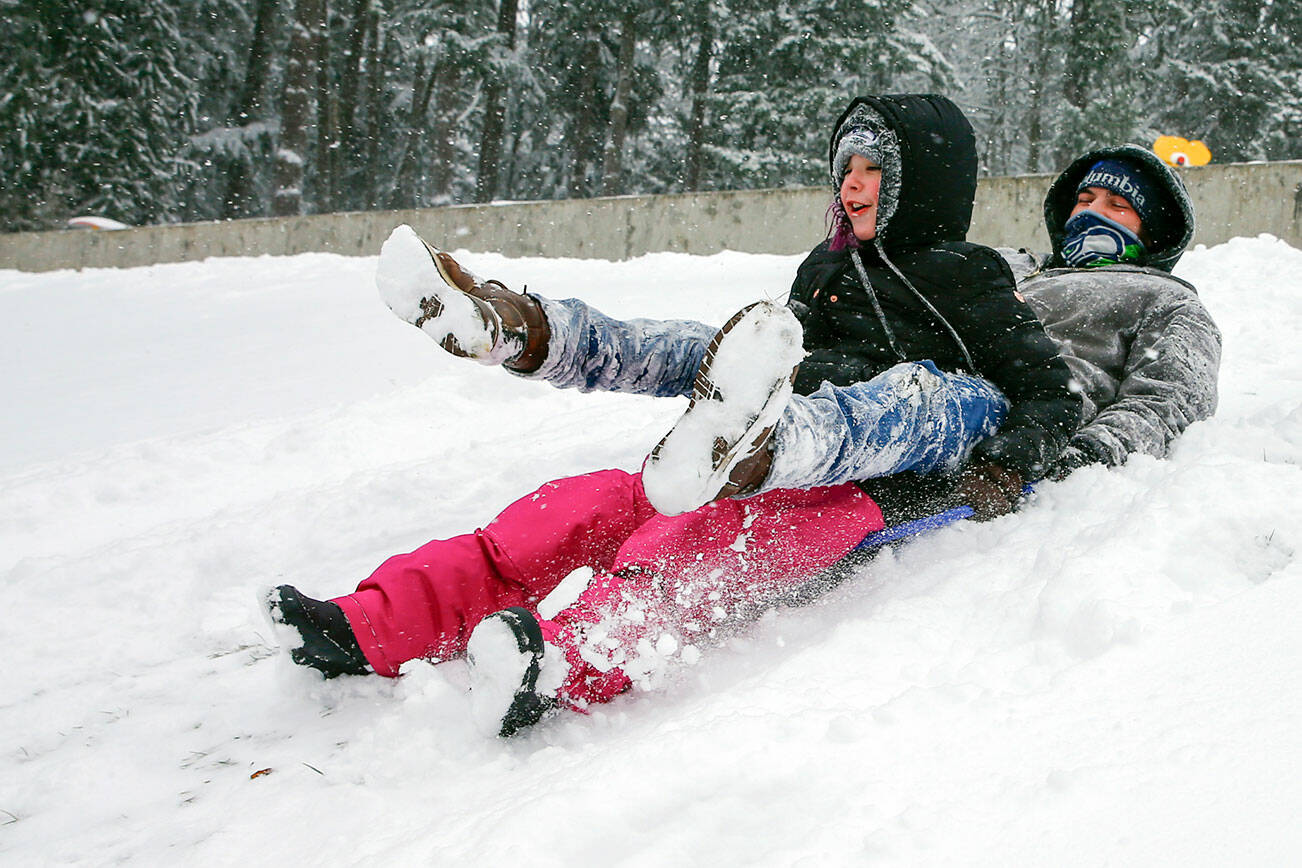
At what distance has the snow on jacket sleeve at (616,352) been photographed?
226 centimetres

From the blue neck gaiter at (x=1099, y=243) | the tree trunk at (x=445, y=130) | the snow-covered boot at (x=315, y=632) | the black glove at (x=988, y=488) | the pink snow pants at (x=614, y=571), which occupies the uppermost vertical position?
the tree trunk at (x=445, y=130)

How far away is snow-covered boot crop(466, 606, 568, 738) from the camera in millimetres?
1595

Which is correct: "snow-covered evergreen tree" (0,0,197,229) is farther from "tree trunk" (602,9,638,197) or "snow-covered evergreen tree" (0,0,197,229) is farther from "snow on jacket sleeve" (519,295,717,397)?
"snow on jacket sleeve" (519,295,717,397)

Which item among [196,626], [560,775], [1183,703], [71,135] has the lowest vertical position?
[196,626]

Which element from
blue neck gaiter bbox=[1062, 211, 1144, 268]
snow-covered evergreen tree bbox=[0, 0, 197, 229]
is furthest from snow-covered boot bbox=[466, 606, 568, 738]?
snow-covered evergreen tree bbox=[0, 0, 197, 229]

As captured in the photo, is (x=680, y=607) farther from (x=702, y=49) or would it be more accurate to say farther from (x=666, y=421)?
(x=702, y=49)

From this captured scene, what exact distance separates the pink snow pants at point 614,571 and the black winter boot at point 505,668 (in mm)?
134

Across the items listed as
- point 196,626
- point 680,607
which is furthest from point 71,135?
point 680,607

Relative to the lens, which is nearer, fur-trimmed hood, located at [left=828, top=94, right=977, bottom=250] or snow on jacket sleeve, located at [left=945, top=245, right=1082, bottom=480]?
snow on jacket sleeve, located at [left=945, top=245, right=1082, bottom=480]

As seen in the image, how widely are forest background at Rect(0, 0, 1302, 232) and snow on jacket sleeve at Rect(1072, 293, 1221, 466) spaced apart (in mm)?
13216

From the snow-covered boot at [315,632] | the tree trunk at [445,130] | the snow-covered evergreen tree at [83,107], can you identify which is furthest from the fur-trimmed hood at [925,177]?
the snow-covered evergreen tree at [83,107]

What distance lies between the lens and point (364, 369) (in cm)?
521

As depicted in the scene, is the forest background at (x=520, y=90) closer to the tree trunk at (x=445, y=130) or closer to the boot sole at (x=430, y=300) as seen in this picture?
the tree trunk at (x=445, y=130)

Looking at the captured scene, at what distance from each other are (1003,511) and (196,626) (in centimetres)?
218
